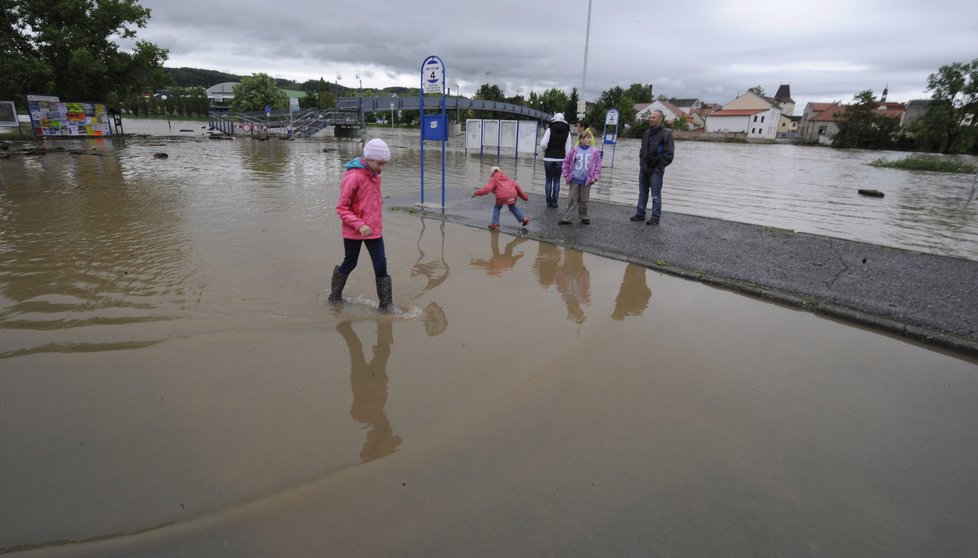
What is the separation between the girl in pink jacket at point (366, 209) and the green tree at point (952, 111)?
71.0 m

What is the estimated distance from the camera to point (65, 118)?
27469 millimetres

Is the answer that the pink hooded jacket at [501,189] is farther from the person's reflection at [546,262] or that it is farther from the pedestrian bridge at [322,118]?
the pedestrian bridge at [322,118]

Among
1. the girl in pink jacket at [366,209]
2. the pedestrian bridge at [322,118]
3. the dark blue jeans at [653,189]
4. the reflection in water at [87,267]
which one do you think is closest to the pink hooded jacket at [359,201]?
the girl in pink jacket at [366,209]

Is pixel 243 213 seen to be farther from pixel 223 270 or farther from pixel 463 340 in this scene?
pixel 463 340

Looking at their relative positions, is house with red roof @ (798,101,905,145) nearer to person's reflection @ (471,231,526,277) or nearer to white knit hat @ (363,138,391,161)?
person's reflection @ (471,231,526,277)

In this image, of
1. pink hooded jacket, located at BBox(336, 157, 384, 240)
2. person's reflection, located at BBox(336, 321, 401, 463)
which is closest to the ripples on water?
person's reflection, located at BBox(336, 321, 401, 463)

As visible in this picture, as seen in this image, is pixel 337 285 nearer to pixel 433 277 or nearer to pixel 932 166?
pixel 433 277

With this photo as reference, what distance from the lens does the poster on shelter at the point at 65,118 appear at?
1024 inches

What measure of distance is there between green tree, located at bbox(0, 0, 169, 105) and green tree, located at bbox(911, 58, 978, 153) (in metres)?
73.6

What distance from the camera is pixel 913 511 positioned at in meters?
2.54

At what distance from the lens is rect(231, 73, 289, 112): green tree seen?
75.6m

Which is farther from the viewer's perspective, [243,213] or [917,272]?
[243,213]

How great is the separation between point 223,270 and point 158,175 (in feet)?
35.9

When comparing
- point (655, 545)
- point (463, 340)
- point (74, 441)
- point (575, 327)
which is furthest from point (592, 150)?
point (74, 441)
